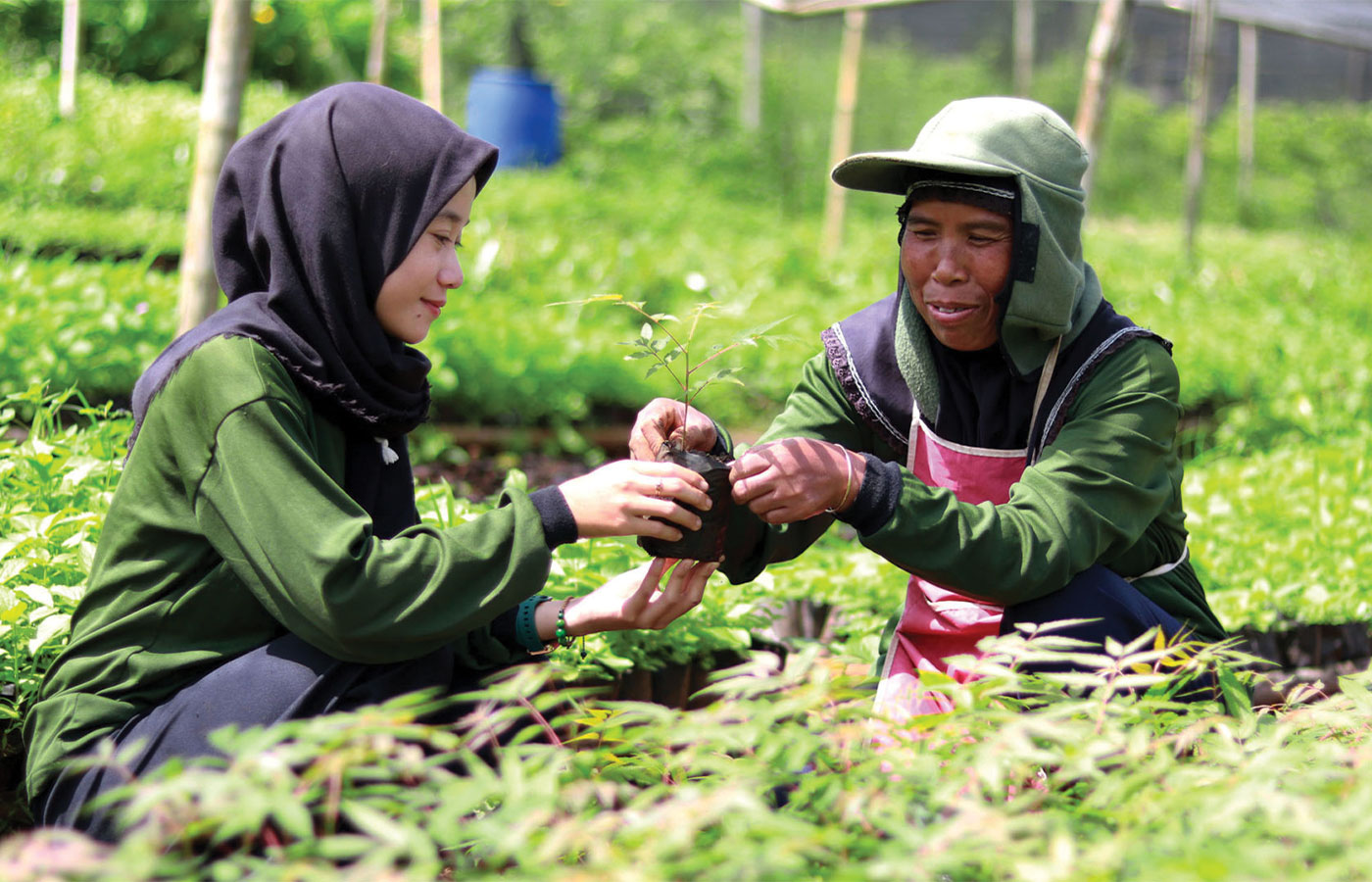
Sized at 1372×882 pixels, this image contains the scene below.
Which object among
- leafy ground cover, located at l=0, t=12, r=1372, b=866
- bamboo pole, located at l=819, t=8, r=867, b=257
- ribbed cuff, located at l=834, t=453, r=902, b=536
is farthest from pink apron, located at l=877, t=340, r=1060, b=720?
bamboo pole, located at l=819, t=8, r=867, b=257

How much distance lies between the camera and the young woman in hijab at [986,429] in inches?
84.4

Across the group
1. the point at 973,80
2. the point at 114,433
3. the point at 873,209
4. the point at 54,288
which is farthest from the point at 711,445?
the point at 973,80

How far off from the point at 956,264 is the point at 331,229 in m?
1.08

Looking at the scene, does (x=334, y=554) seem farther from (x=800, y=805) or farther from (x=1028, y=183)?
(x=1028, y=183)

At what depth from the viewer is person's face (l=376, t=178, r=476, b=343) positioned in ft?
6.77

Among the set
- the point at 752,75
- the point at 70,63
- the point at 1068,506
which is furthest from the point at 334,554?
the point at 752,75

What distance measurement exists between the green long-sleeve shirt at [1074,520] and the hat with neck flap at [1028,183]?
16cm

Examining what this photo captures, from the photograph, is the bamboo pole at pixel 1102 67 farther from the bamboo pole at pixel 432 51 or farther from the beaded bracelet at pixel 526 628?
the beaded bracelet at pixel 526 628

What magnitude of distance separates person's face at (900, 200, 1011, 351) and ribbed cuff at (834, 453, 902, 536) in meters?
0.40

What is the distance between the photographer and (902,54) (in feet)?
50.5

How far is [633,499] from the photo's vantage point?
192cm

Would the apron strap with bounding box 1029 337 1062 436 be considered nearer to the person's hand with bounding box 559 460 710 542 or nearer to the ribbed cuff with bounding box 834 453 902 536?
the ribbed cuff with bounding box 834 453 902 536

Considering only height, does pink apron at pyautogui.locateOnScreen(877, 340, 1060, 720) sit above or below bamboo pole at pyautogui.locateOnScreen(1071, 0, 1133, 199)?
below

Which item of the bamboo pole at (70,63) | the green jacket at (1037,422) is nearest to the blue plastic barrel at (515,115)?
the bamboo pole at (70,63)
